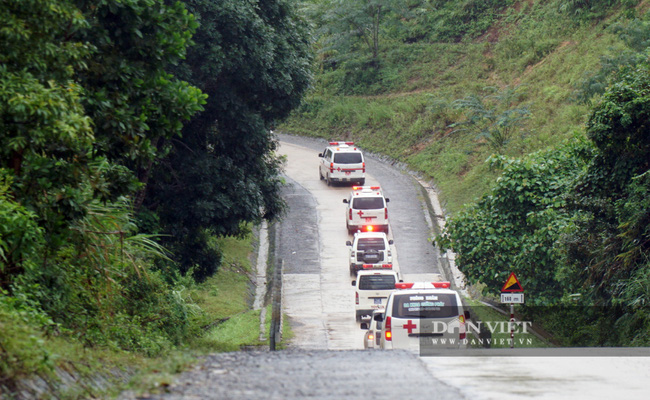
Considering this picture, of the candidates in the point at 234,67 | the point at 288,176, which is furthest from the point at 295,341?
the point at 288,176

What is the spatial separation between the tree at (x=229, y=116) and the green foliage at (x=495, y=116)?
1703 cm

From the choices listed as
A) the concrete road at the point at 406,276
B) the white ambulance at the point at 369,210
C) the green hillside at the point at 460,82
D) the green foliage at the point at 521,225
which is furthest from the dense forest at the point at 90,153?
the green hillside at the point at 460,82

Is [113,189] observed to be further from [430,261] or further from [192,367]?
[430,261]

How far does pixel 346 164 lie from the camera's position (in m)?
40.5

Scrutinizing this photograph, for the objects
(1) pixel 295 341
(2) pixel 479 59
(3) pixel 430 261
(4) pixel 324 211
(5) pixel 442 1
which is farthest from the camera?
(5) pixel 442 1

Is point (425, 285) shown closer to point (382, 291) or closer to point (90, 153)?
point (382, 291)

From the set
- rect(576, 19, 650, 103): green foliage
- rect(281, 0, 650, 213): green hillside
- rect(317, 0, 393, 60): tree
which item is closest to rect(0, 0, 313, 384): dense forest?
rect(576, 19, 650, 103): green foliage

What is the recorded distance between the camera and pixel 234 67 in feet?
66.8

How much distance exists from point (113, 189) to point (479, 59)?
42.7 metres

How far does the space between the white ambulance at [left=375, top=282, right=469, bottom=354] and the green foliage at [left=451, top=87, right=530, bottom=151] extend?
22423 mm

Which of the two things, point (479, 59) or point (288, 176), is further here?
point (479, 59)

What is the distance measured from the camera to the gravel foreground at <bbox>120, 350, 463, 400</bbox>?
7324mm

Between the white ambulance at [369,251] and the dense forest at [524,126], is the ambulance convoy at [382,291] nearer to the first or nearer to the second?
the white ambulance at [369,251]

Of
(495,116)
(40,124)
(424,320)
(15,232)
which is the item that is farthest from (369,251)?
(15,232)
